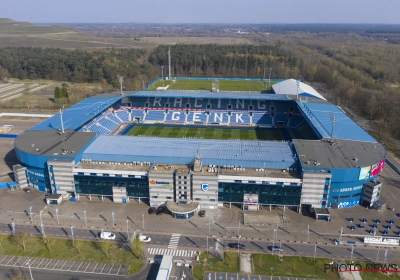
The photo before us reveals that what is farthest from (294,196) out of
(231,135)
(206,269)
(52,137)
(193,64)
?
(193,64)

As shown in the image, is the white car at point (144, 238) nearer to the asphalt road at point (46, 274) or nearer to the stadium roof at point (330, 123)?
the asphalt road at point (46, 274)

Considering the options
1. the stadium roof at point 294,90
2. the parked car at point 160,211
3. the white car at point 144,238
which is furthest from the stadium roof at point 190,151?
the stadium roof at point 294,90

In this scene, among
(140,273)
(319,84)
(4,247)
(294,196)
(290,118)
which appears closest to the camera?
(140,273)

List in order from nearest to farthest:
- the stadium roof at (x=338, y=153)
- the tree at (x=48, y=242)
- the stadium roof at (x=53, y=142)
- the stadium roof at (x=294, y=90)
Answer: the tree at (x=48, y=242)
the stadium roof at (x=338, y=153)
the stadium roof at (x=53, y=142)
the stadium roof at (x=294, y=90)

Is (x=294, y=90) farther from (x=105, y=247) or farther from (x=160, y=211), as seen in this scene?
(x=105, y=247)

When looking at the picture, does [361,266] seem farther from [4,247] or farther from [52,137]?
[52,137]

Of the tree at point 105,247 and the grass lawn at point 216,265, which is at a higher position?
the tree at point 105,247

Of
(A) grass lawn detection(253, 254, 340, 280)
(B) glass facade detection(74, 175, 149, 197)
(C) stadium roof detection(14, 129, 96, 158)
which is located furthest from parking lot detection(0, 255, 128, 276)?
(C) stadium roof detection(14, 129, 96, 158)

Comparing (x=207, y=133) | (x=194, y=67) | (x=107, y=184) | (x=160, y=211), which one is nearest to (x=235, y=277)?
(x=160, y=211)
